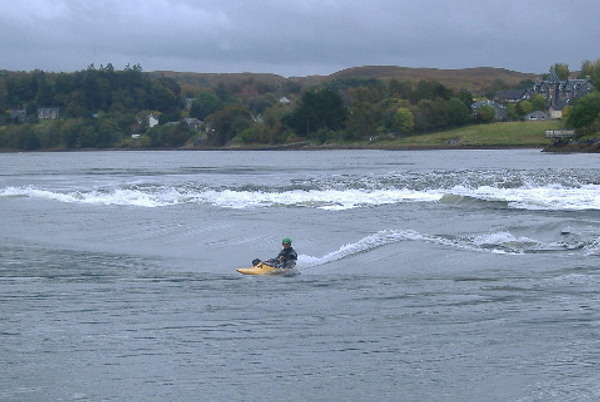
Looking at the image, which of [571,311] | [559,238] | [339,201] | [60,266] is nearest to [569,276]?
[571,311]

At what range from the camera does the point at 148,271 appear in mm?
24391

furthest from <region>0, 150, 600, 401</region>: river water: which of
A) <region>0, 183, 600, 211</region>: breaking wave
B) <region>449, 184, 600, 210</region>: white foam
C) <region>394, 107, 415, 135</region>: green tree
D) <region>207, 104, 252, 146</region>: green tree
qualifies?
<region>207, 104, 252, 146</region>: green tree

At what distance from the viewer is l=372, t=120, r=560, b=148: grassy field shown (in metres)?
138

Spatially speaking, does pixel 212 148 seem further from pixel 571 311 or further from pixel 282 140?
pixel 571 311

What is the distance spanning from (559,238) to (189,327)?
52.0 ft

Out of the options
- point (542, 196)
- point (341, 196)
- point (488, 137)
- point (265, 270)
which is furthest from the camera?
point (488, 137)

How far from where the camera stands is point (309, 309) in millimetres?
18672

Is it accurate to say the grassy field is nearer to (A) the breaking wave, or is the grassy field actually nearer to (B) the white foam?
(B) the white foam

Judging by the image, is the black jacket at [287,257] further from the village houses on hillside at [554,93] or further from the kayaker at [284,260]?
the village houses on hillside at [554,93]

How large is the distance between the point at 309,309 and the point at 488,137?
129691 millimetres

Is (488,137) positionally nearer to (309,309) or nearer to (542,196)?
(542,196)

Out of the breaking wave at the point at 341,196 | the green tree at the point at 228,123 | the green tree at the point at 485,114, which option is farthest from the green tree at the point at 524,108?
the breaking wave at the point at 341,196

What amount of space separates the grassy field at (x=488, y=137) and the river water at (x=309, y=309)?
101992 millimetres

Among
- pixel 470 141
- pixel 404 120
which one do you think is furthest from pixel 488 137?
pixel 404 120
